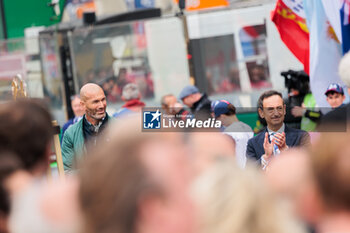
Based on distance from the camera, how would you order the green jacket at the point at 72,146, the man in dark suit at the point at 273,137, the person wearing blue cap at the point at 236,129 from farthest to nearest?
the green jacket at the point at 72,146, the person wearing blue cap at the point at 236,129, the man in dark suit at the point at 273,137

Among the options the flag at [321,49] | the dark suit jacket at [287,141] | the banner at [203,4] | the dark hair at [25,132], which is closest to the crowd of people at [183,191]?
the dark hair at [25,132]

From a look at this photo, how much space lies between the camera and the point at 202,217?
1928 millimetres

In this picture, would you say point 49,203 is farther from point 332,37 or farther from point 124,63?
point 124,63

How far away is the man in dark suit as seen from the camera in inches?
202

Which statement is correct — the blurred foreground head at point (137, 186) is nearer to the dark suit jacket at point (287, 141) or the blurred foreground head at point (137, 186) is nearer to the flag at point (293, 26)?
the dark suit jacket at point (287, 141)

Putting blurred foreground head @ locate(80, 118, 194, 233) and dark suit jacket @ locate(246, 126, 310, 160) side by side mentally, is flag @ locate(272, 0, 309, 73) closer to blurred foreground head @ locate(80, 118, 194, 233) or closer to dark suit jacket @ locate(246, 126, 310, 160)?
dark suit jacket @ locate(246, 126, 310, 160)

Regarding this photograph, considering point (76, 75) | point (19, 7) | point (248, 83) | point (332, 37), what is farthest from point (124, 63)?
point (332, 37)

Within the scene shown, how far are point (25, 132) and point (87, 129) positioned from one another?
3.70 metres

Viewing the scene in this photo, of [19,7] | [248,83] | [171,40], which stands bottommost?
[248,83]

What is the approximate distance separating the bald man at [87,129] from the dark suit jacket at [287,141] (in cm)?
149

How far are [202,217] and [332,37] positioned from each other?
16.1ft

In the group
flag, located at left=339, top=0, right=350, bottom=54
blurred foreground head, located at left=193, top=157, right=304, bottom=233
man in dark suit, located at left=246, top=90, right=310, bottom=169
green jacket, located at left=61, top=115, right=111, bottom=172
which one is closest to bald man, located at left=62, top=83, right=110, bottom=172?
green jacket, located at left=61, top=115, right=111, bottom=172

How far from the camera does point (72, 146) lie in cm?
634

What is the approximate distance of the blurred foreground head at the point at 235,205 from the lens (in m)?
1.92
